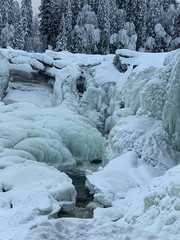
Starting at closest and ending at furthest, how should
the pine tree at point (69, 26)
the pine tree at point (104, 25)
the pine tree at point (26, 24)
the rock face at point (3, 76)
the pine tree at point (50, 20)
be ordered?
1. the rock face at point (3, 76)
2. the pine tree at point (104, 25)
3. the pine tree at point (69, 26)
4. the pine tree at point (50, 20)
5. the pine tree at point (26, 24)

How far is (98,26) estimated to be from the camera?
34.4 meters

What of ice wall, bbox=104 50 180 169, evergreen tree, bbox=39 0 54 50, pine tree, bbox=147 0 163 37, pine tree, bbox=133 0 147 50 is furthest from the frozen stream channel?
evergreen tree, bbox=39 0 54 50

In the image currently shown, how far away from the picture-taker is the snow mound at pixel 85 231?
569 centimetres

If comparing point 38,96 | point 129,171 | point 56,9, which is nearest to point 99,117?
point 38,96

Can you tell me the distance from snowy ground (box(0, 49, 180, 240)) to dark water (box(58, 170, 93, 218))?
0.21m

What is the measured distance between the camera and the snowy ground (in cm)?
679

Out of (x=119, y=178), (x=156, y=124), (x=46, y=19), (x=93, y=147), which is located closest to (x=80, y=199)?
(x=119, y=178)

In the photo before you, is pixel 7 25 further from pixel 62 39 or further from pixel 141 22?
pixel 141 22

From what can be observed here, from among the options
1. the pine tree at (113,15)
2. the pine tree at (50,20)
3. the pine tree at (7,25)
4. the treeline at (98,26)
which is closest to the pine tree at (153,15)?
the treeline at (98,26)

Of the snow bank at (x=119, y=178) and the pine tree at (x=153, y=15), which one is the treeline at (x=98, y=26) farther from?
the snow bank at (x=119, y=178)

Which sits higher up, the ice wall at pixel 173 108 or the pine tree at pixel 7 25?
the pine tree at pixel 7 25

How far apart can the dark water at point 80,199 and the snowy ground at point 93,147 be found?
0.21 m

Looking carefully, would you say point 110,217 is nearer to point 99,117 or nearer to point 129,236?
point 129,236

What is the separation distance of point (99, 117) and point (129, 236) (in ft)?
41.4
